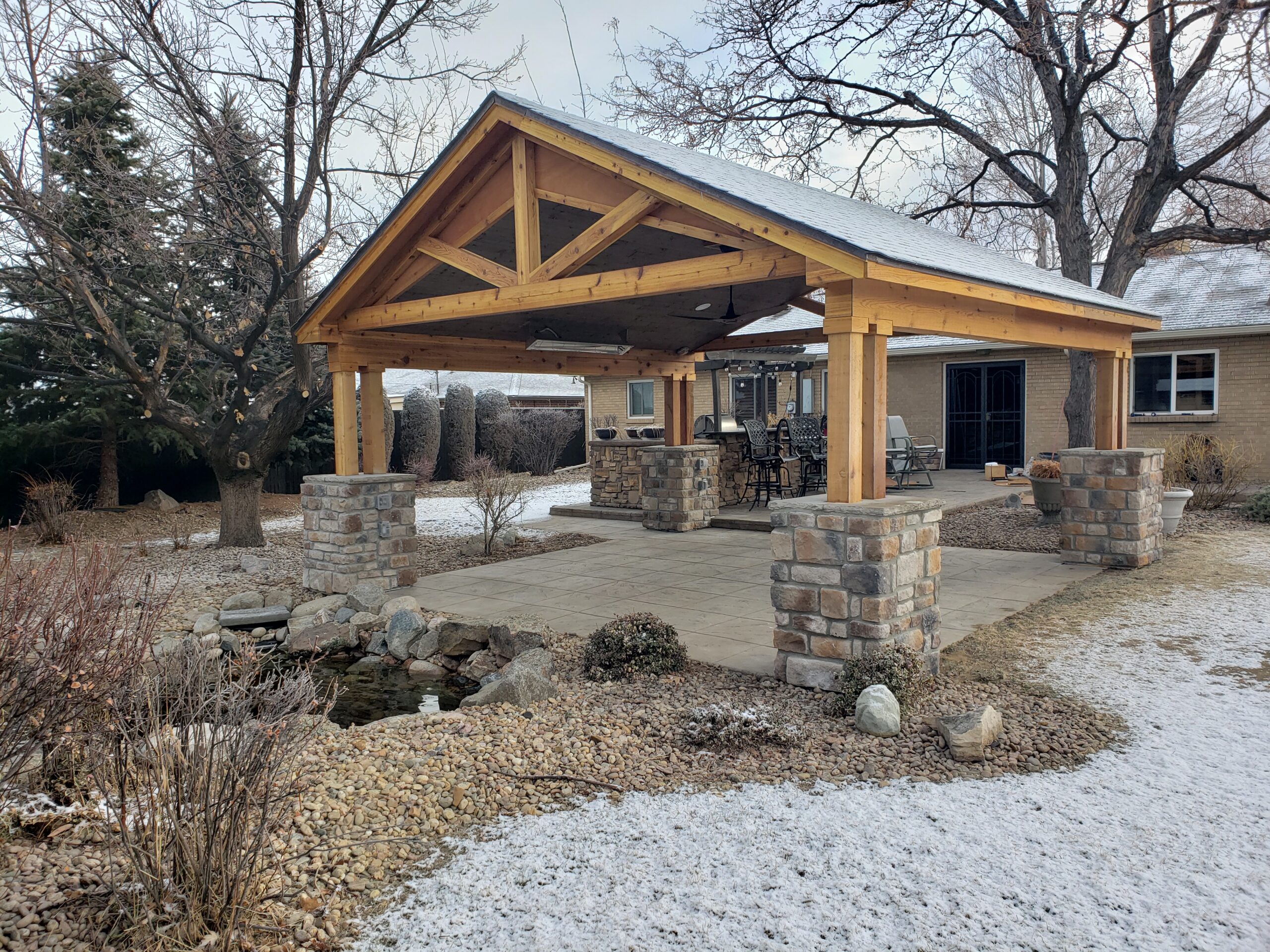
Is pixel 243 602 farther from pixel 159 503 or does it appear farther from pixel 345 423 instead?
pixel 159 503

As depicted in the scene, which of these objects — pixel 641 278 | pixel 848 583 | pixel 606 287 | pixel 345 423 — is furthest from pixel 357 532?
pixel 848 583

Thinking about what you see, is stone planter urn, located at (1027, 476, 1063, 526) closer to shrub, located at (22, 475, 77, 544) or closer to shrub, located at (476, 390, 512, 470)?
shrub, located at (22, 475, 77, 544)

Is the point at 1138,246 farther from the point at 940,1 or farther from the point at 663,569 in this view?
the point at 663,569

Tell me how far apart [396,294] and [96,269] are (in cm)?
293

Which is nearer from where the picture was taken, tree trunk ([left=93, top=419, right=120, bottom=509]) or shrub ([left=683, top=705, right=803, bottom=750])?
shrub ([left=683, top=705, right=803, bottom=750])

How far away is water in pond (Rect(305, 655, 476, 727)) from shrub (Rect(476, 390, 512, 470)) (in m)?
12.8

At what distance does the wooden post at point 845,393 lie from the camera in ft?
15.1

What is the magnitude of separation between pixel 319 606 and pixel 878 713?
4.50 meters

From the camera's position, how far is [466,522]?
39.2 ft

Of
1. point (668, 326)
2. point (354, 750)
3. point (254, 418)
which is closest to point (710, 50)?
point (668, 326)

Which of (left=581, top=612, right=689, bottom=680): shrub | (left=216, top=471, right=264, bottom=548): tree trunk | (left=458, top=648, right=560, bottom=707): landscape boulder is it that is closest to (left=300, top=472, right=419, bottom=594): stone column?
(left=216, top=471, right=264, bottom=548): tree trunk

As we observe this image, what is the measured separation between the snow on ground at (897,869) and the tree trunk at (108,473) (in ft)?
37.8

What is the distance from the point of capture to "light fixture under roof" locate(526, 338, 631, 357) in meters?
8.60

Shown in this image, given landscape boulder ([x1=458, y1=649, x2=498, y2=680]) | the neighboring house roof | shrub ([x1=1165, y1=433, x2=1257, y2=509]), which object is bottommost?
landscape boulder ([x1=458, y1=649, x2=498, y2=680])
